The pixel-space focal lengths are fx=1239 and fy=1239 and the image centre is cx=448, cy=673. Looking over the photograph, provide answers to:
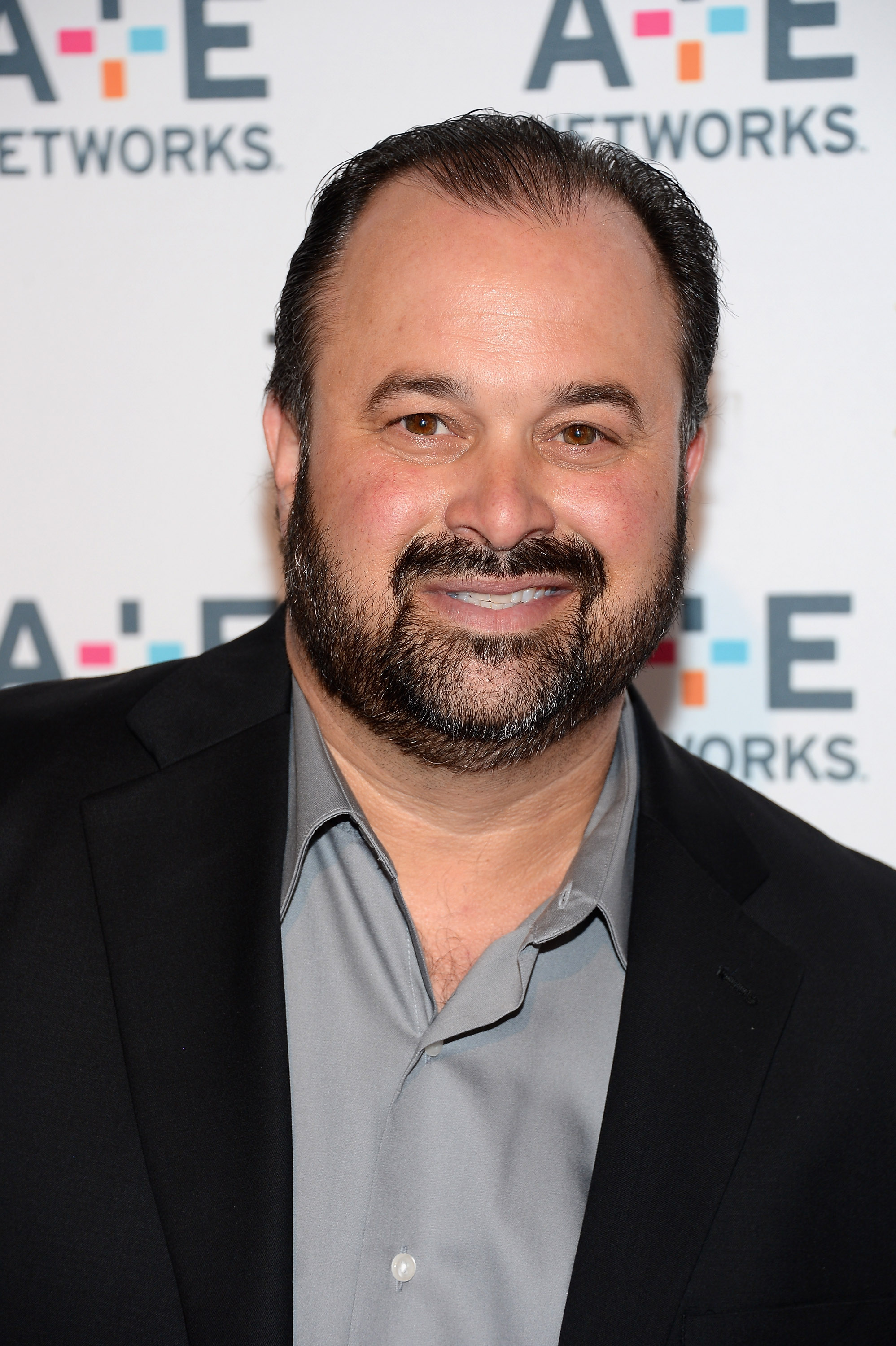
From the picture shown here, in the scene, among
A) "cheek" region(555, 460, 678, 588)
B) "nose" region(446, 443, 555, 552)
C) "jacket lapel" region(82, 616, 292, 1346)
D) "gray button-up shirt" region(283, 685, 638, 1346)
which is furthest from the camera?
"cheek" region(555, 460, 678, 588)

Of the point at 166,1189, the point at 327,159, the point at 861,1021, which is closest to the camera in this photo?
the point at 166,1189

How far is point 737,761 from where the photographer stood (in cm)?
285

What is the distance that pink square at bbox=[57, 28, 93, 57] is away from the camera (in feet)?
8.89

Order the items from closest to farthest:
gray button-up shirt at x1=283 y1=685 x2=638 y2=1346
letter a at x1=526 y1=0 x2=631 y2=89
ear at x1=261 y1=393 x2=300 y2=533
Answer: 1. gray button-up shirt at x1=283 y1=685 x2=638 y2=1346
2. ear at x1=261 y1=393 x2=300 y2=533
3. letter a at x1=526 y1=0 x2=631 y2=89

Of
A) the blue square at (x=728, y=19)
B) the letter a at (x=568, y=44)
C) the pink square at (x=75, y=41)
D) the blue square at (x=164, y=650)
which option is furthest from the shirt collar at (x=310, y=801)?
the blue square at (x=728, y=19)

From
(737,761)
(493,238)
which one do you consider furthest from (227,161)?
(737,761)

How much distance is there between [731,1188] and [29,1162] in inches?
40.2

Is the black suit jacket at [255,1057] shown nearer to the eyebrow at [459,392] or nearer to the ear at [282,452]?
the ear at [282,452]

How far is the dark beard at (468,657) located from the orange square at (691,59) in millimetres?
1319

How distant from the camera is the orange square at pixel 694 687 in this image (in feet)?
9.39

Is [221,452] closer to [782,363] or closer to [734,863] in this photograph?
[782,363]

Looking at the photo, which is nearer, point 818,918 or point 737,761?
point 818,918

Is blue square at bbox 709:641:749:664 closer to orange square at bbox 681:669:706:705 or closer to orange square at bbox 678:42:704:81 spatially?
orange square at bbox 681:669:706:705

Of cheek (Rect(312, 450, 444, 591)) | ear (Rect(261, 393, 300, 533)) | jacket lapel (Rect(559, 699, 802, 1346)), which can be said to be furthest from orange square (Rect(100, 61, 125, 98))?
jacket lapel (Rect(559, 699, 802, 1346))
